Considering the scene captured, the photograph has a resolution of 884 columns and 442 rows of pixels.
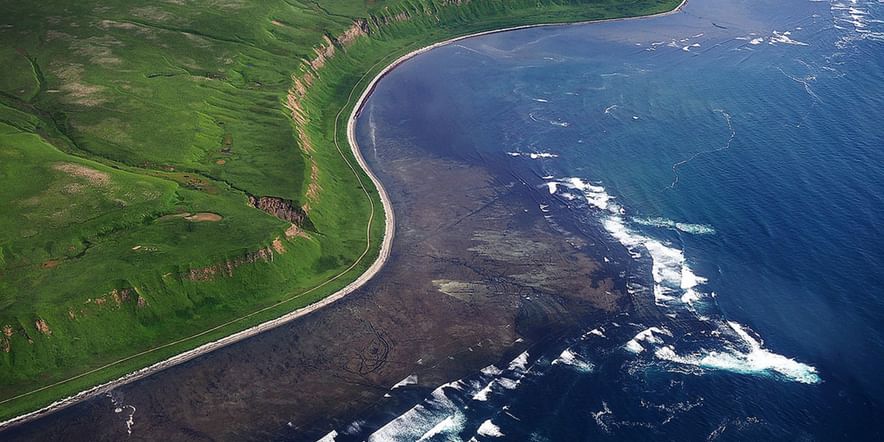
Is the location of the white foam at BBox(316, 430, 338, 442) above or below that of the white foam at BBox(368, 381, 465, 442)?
above

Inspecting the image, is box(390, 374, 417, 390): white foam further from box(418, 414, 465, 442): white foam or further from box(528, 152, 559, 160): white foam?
box(528, 152, 559, 160): white foam

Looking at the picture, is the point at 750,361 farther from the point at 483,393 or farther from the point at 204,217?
the point at 204,217

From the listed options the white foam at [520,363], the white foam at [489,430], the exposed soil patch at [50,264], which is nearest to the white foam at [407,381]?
the white foam at [489,430]

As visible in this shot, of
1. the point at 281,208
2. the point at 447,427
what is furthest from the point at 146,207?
the point at 447,427

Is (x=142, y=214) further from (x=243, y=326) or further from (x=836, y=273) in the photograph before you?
(x=836, y=273)

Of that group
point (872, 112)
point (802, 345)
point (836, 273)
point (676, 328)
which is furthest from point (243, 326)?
point (872, 112)

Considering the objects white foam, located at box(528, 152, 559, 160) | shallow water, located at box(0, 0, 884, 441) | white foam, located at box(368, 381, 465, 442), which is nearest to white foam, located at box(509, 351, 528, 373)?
shallow water, located at box(0, 0, 884, 441)
